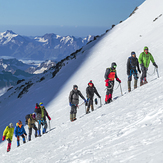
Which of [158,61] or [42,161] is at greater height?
[158,61]

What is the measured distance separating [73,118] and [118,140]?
8.02 metres

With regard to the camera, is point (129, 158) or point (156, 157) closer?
point (156, 157)

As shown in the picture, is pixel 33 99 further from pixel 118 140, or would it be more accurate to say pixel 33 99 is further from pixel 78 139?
pixel 118 140

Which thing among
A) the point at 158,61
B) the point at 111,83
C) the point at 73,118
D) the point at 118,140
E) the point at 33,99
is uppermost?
the point at 33,99

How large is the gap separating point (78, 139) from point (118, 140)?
105 inches

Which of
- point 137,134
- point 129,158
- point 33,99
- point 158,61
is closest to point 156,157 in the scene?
point 129,158

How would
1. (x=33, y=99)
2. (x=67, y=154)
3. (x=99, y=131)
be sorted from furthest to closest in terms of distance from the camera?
(x=33, y=99)
(x=99, y=131)
(x=67, y=154)

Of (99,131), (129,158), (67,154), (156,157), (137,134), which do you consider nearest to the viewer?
(156,157)

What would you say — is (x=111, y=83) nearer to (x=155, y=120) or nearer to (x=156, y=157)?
(x=155, y=120)

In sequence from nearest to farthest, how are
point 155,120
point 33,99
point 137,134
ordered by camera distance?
point 137,134 → point 155,120 → point 33,99

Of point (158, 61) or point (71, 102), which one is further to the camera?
point (158, 61)

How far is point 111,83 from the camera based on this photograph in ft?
46.2

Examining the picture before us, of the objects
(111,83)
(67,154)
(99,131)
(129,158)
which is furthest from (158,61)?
(129,158)

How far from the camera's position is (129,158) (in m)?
5.16
